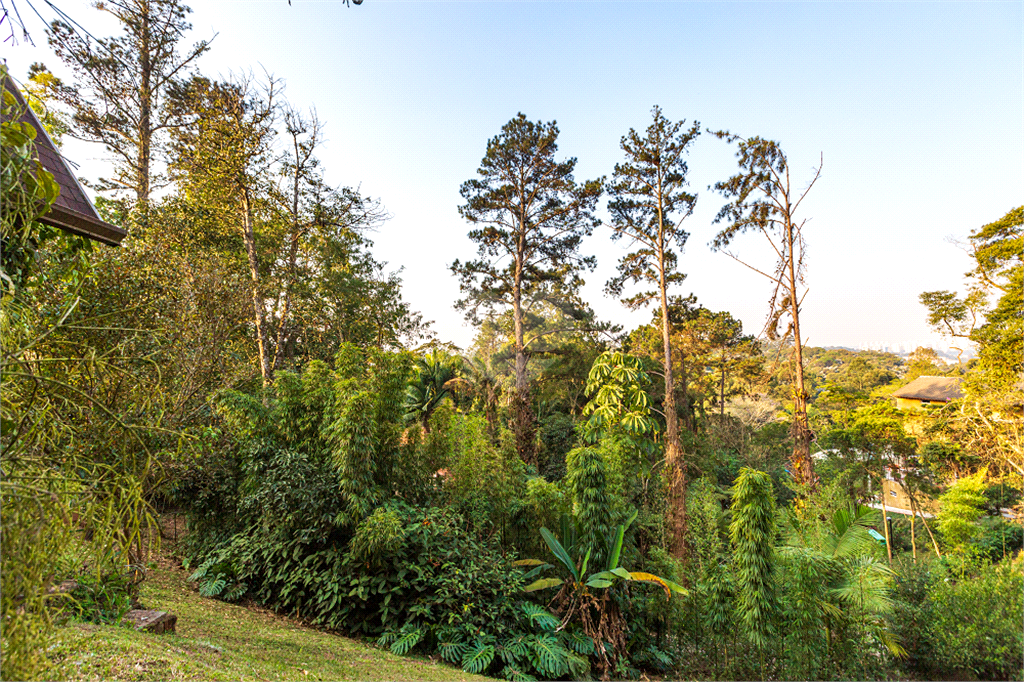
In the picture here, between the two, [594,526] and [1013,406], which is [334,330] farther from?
[1013,406]

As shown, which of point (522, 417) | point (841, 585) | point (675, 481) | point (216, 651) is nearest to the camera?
point (216, 651)

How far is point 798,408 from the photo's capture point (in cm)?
802

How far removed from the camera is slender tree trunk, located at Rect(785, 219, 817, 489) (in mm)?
7922

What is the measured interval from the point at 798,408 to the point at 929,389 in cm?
2143

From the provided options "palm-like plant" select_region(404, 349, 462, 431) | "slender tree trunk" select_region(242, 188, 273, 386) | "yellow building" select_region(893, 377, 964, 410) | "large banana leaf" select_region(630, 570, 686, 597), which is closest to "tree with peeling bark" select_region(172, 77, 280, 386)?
"slender tree trunk" select_region(242, 188, 273, 386)

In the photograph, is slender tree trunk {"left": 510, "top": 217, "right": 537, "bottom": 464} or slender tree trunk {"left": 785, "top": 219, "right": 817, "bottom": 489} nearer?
slender tree trunk {"left": 785, "top": 219, "right": 817, "bottom": 489}

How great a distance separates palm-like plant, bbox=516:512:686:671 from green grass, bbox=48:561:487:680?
1.51m

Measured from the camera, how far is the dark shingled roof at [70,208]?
3.05m

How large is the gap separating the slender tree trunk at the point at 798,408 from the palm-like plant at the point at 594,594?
12.6ft

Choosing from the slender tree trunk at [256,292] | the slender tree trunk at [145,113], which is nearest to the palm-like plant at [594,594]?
the slender tree trunk at [256,292]

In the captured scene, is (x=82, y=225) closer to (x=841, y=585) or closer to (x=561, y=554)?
(x=561, y=554)

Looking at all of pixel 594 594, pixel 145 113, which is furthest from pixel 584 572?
pixel 145 113

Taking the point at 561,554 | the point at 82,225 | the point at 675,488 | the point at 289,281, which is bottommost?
the point at 561,554

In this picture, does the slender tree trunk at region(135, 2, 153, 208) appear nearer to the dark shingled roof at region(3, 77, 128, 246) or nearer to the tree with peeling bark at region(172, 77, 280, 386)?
the tree with peeling bark at region(172, 77, 280, 386)
